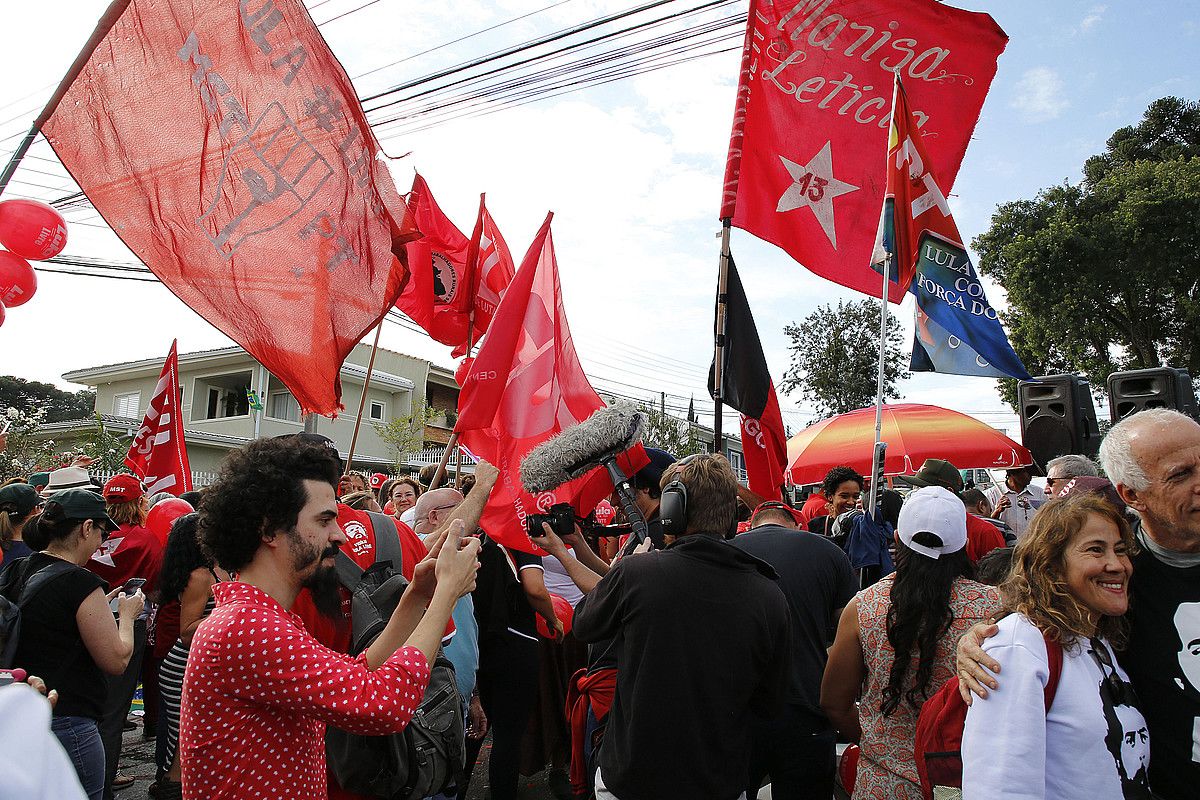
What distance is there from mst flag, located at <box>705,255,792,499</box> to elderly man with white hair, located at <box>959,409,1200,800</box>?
Answer: 7.99 feet

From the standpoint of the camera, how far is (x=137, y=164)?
3408mm

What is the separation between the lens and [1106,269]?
69.6ft

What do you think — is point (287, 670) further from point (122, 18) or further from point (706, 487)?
point (122, 18)

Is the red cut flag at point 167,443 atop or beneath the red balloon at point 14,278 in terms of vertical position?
beneath

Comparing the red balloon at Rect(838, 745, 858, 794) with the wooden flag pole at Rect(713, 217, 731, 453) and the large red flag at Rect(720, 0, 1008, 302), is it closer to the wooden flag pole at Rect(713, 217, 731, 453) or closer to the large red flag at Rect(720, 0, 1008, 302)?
the wooden flag pole at Rect(713, 217, 731, 453)

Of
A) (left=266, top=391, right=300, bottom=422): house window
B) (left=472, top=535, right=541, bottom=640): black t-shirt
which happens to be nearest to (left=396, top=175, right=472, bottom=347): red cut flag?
(left=472, top=535, right=541, bottom=640): black t-shirt

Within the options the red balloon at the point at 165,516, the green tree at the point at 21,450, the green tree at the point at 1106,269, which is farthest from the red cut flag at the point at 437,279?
the green tree at the point at 1106,269

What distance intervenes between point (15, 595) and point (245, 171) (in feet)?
7.28

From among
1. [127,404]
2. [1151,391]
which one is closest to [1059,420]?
[1151,391]

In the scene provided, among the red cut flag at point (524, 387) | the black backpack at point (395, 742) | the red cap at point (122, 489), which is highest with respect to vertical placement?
the red cut flag at point (524, 387)

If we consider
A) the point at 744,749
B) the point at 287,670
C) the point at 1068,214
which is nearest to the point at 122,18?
the point at 287,670

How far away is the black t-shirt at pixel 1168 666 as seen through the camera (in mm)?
2227

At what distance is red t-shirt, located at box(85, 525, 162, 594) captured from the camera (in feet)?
18.4

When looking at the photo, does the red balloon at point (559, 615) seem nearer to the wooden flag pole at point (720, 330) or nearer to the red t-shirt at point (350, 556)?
the red t-shirt at point (350, 556)
